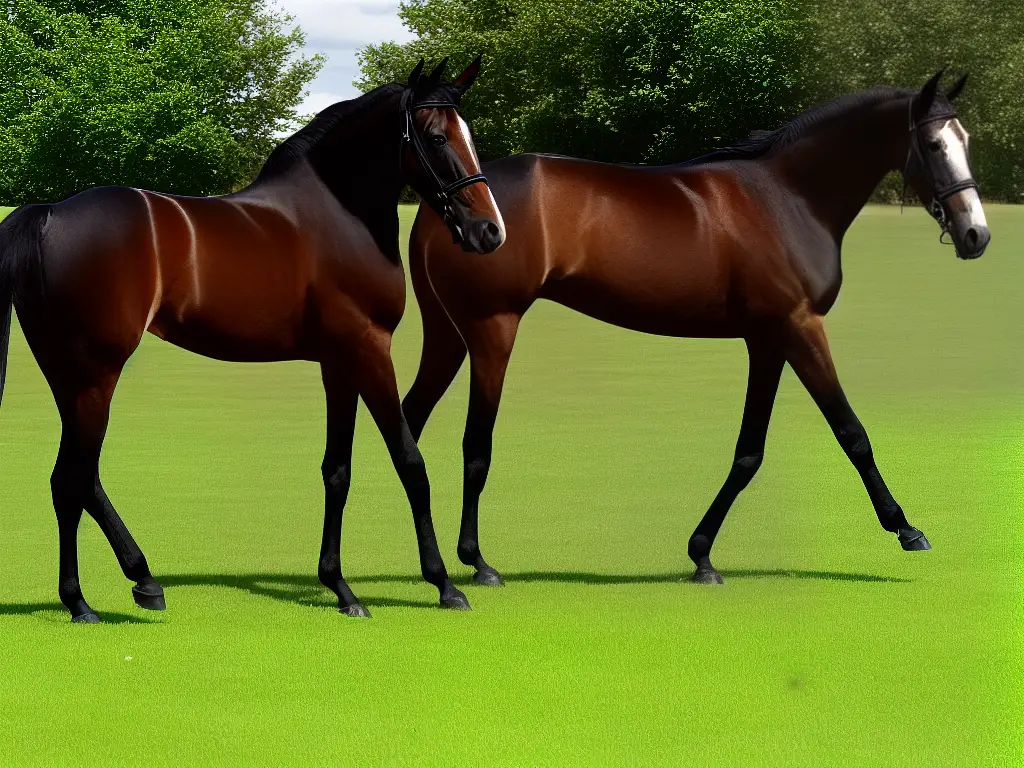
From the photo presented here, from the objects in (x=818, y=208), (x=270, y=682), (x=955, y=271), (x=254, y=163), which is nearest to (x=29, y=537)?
(x=270, y=682)

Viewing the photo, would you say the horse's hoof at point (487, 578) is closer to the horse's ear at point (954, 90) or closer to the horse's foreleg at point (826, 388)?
the horse's foreleg at point (826, 388)

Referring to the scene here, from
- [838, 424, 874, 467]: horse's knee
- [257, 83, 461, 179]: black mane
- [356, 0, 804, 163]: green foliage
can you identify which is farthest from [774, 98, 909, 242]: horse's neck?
[356, 0, 804, 163]: green foliage

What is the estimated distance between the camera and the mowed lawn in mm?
5730

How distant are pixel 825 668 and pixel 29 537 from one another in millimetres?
5461

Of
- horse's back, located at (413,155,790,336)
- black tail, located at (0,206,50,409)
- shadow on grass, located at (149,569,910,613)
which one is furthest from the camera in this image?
horse's back, located at (413,155,790,336)

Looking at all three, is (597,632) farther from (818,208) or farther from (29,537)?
(29,537)

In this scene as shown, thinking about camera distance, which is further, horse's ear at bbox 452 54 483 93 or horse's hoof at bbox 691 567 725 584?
horse's hoof at bbox 691 567 725 584

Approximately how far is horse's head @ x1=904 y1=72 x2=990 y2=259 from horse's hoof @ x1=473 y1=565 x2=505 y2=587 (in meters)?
3.09

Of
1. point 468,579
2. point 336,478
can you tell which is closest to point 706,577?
point 468,579

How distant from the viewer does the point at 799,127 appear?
9188mm

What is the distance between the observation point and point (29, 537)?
10.0 m

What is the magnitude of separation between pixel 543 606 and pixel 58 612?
241 cm

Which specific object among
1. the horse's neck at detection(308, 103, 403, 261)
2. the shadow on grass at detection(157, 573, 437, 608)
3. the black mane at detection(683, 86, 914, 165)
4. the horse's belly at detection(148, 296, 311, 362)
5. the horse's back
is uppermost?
the black mane at detection(683, 86, 914, 165)

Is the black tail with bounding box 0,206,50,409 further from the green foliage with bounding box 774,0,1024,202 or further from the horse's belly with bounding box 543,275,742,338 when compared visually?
the green foliage with bounding box 774,0,1024,202
